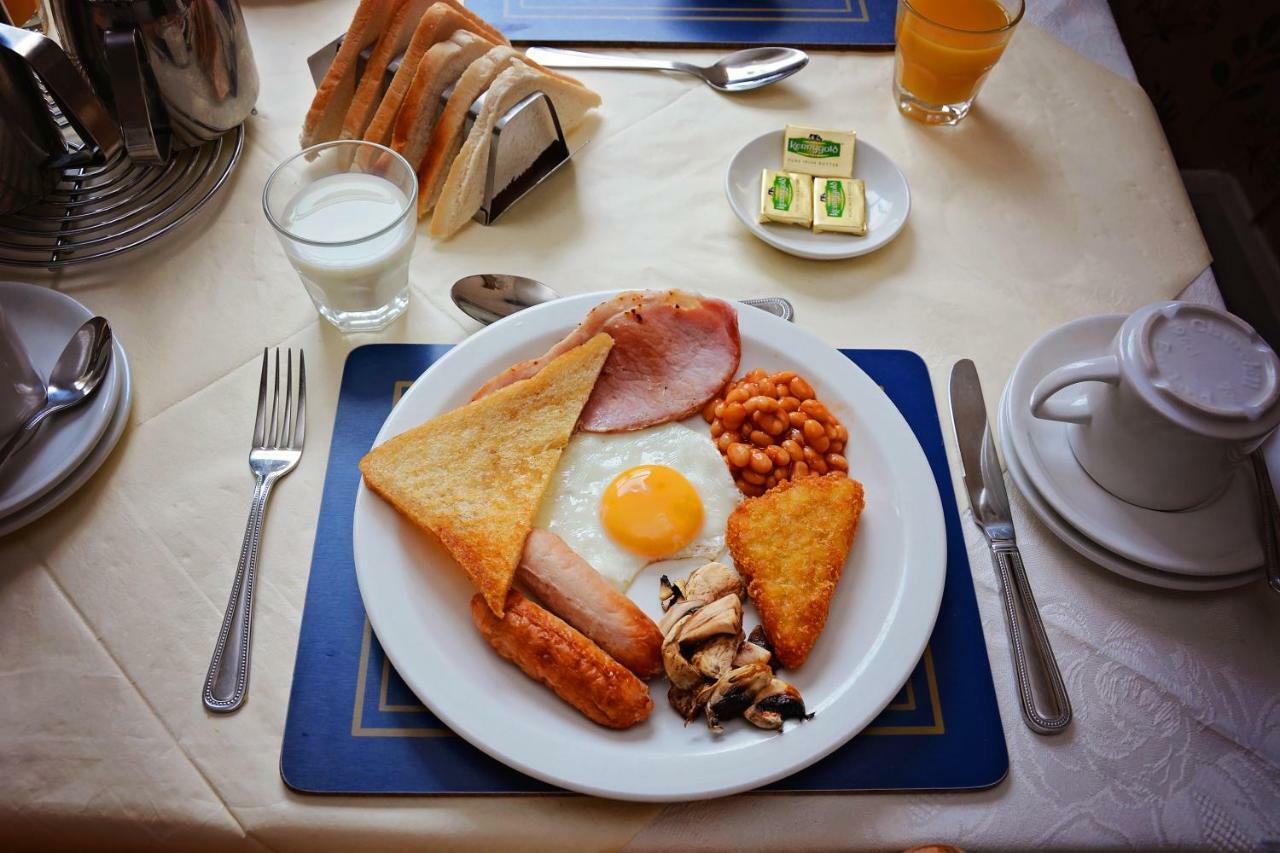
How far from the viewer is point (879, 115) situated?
2424mm

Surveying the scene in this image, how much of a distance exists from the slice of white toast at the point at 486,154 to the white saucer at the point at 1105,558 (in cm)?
128

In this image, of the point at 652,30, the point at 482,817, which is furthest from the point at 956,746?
the point at 652,30

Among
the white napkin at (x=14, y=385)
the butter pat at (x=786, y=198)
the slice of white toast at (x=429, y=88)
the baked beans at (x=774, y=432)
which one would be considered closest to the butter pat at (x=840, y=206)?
the butter pat at (x=786, y=198)

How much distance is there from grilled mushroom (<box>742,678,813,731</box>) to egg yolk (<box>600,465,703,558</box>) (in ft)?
1.09

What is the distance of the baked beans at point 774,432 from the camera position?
1663mm

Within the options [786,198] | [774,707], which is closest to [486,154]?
[786,198]

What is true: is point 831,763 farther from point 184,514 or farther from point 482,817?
point 184,514

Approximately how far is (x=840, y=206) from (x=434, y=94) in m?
1.02

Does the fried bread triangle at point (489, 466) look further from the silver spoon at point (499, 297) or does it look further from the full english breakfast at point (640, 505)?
the silver spoon at point (499, 297)

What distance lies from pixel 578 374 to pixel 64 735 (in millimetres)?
1047

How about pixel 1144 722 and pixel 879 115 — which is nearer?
pixel 1144 722

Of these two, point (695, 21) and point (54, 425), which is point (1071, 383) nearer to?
point (695, 21)

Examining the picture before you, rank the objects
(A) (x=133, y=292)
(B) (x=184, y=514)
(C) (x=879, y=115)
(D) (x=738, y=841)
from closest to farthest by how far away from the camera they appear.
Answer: (D) (x=738, y=841) → (B) (x=184, y=514) → (A) (x=133, y=292) → (C) (x=879, y=115)

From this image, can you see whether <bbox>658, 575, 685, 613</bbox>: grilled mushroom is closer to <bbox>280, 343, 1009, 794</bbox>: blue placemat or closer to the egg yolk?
the egg yolk
